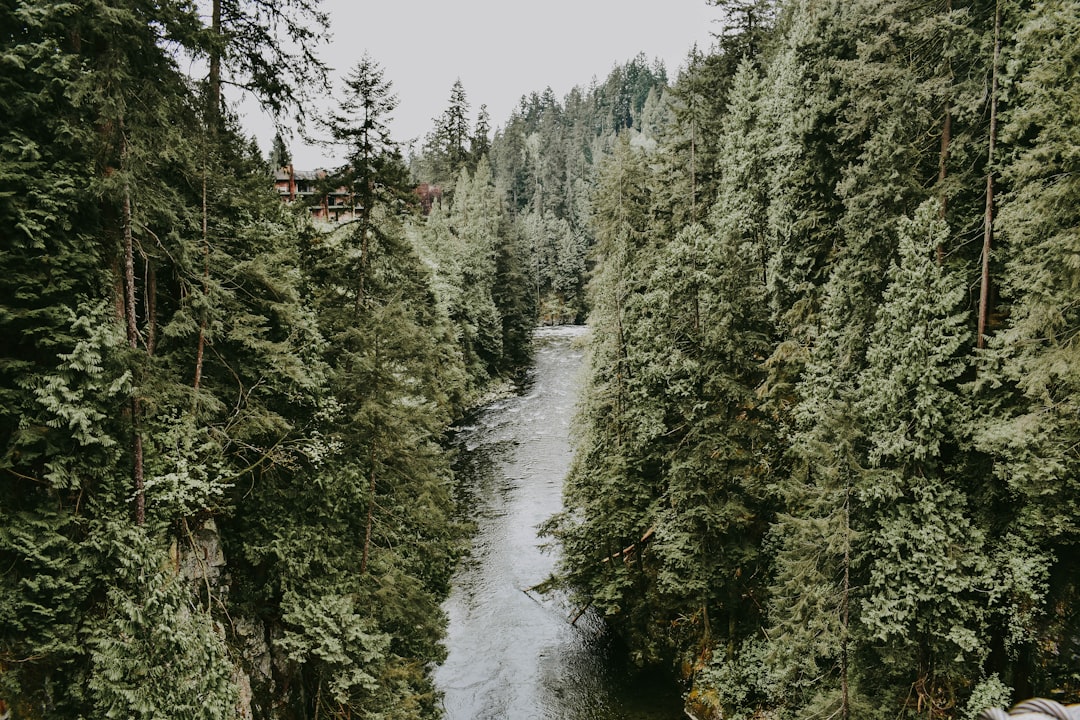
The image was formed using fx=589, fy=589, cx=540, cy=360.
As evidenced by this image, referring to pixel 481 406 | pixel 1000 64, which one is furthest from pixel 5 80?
pixel 481 406

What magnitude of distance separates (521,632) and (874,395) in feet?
50.3

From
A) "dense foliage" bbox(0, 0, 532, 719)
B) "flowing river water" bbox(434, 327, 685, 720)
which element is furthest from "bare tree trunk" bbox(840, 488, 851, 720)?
"dense foliage" bbox(0, 0, 532, 719)

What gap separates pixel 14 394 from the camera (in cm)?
784

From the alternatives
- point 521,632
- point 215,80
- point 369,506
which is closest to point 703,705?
point 521,632

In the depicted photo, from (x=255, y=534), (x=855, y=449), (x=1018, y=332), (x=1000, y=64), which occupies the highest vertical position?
(x=1000, y=64)

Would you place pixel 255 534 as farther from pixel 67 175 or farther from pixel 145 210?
pixel 67 175

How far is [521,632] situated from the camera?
22047 millimetres

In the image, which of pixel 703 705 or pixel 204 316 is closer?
pixel 204 316

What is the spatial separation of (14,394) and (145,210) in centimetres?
328

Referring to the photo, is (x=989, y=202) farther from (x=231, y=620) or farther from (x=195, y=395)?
(x=231, y=620)

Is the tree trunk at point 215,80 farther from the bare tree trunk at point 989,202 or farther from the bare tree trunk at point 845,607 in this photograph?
the bare tree trunk at point 989,202

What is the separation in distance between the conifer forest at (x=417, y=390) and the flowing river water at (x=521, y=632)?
69.7 inches

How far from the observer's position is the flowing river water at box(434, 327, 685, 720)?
18.6m

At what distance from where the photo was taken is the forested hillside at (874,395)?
11430 millimetres
